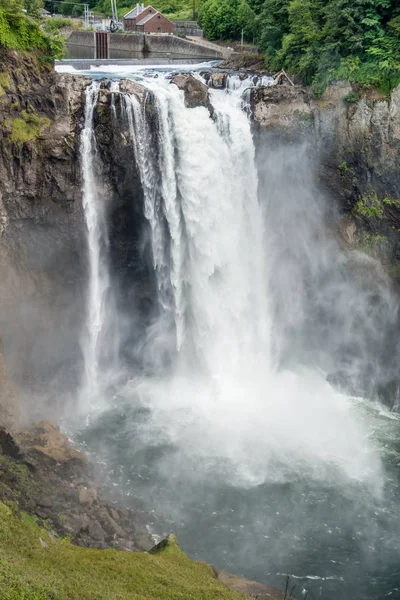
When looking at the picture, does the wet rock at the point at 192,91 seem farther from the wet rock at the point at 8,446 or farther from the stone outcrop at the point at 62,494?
the wet rock at the point at 8,446

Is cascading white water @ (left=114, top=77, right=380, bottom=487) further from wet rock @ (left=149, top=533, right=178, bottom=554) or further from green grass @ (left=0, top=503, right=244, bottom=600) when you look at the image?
green grass @ (left=0, top=503, right=244, bottom=600)

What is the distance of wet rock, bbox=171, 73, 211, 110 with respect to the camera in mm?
33219

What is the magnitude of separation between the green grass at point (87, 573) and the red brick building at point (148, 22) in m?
58.0

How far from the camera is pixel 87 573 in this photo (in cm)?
1652

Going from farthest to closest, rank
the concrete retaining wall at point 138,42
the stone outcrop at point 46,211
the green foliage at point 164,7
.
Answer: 1. the green foliage at point 164,7
2. the concrete retaining wall at point 138,42
3. the stone outcrop at point 46,211

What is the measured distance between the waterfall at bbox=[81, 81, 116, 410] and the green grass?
13.7 m

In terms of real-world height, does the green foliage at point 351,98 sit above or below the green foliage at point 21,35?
below

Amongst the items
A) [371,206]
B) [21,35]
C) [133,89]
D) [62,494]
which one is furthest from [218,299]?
Result: [21,35]

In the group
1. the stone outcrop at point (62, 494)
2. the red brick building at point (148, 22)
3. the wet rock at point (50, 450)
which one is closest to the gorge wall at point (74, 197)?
the wet rock at point (50, 450)

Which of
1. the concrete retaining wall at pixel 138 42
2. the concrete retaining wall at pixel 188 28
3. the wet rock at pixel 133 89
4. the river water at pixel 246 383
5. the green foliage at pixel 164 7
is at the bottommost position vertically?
the river water at pixel 246 383

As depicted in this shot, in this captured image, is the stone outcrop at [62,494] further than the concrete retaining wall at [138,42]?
No

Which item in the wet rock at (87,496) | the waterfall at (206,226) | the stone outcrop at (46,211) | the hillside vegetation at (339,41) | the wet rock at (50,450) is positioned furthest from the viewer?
the hillside vegetation at (339,41)

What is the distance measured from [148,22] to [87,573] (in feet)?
198

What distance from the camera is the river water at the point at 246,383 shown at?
23516 mm
